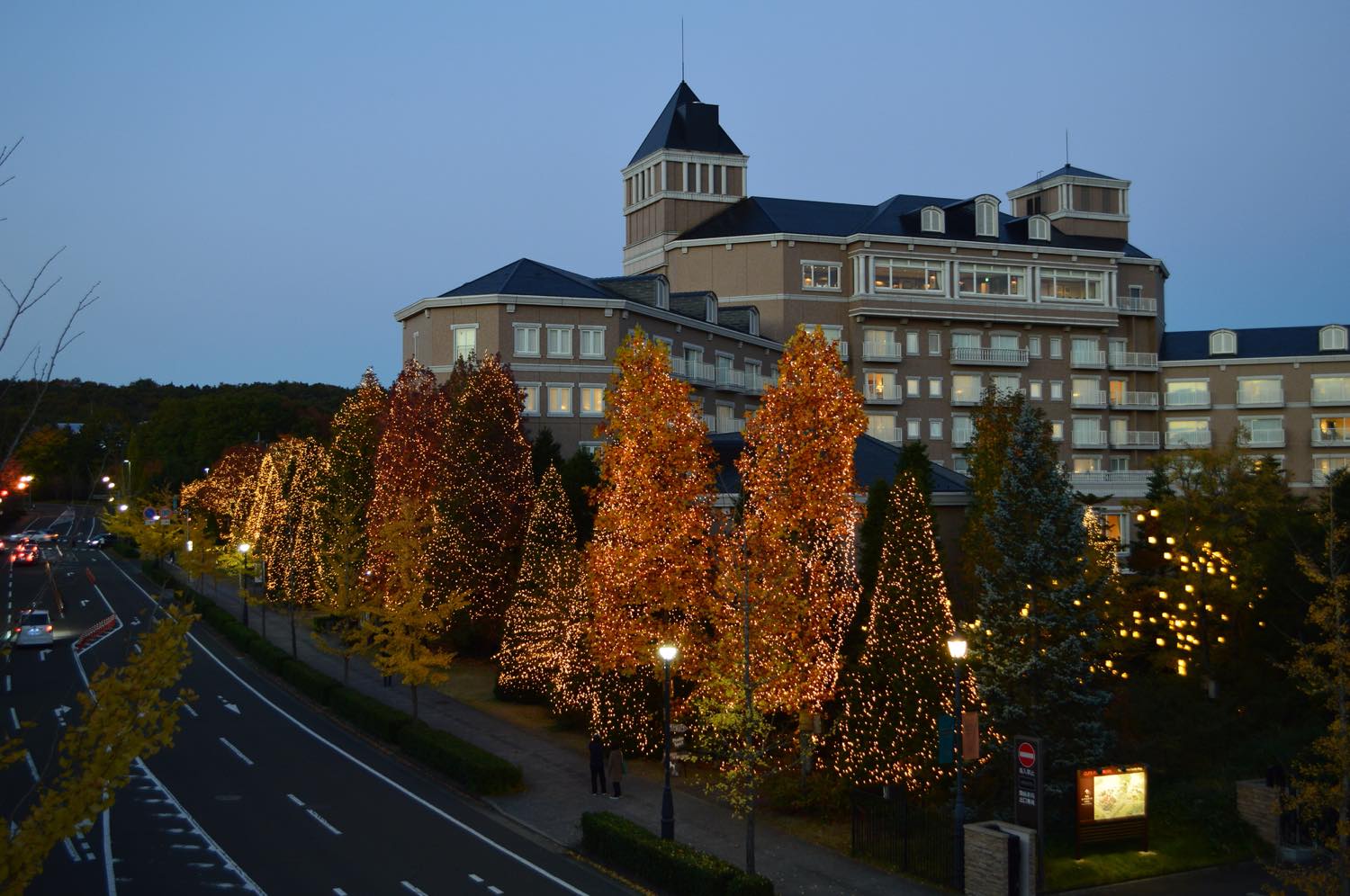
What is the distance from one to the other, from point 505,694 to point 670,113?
5346 cm

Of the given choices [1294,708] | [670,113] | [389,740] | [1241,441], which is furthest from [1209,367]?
[389,740]

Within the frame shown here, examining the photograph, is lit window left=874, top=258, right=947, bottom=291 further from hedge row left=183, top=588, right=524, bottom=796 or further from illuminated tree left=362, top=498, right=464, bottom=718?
hedge row left=183, top=588, right=524, bottom=796

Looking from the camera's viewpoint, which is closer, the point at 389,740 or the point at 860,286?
the point at 389,740

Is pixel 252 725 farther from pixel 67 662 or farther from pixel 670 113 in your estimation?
pixel 670 113

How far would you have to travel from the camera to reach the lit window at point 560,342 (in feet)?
192

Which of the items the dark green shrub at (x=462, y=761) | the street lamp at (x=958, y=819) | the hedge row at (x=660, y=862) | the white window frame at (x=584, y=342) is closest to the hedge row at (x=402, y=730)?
the dark green shrub at (x=462, y=761)

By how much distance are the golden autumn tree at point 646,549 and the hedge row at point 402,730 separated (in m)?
3.31

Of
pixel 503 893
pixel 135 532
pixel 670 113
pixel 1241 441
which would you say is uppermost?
pixel 670 113

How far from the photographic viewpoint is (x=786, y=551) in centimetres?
2809

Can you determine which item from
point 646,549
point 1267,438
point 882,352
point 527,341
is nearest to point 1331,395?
point 1267,438

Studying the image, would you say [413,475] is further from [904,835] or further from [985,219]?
[985,219]

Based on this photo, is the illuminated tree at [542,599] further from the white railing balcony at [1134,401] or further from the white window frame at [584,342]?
the white railing balcony at [1134,401]

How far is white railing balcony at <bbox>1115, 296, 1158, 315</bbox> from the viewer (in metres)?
81.8

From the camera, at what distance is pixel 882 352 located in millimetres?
75375
